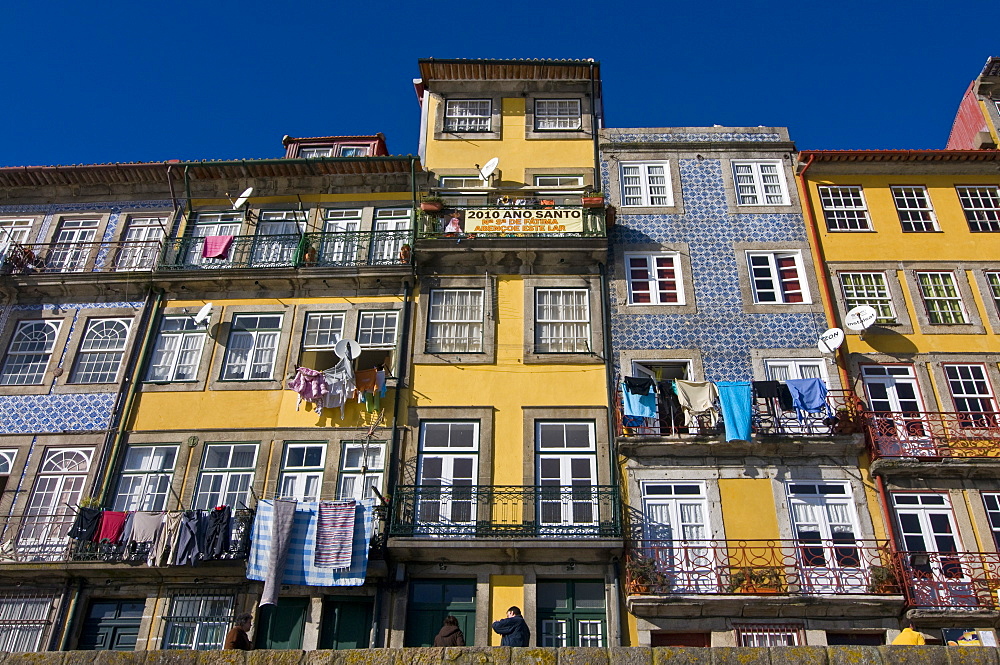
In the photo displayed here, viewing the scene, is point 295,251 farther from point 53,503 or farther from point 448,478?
point 53,503

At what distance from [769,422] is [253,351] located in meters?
10.5

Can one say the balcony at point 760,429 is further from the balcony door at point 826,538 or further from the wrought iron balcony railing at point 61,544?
the wrought iron balcony railing at point 61,544

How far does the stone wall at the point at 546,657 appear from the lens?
910cm

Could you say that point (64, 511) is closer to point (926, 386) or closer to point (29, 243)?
point (29, 243)

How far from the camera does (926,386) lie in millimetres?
17453

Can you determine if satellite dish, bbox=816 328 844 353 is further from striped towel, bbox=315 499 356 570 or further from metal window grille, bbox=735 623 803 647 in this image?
striped towel, bbox=315 499 356 570

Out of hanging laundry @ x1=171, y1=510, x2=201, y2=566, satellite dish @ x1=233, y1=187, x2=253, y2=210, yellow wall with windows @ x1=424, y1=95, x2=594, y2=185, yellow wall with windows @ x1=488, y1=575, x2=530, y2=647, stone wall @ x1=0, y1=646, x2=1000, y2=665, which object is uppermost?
yellow wall with windows @ x1=424, y1=95, x2=594, y2=185

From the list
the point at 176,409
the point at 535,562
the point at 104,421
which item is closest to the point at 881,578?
the point at 535,562

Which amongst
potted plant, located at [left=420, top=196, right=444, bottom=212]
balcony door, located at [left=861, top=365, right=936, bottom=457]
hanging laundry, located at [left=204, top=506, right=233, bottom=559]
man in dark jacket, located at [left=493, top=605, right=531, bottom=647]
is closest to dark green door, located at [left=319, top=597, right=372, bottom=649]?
hanging laundry, located at [left=204, top=506, right=233, bottom=559]

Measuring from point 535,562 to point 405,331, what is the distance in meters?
5.58

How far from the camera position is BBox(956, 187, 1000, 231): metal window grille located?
19906 mm

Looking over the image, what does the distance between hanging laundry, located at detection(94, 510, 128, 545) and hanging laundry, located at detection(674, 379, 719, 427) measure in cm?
1043

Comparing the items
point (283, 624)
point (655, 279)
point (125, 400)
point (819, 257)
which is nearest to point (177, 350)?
point (125, 400)

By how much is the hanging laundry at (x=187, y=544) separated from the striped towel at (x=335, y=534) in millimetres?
2119
